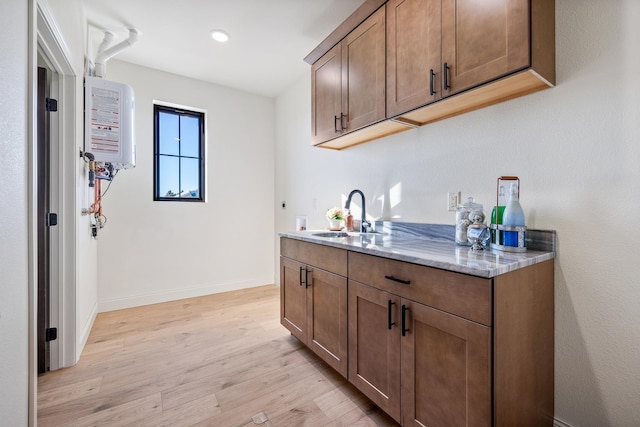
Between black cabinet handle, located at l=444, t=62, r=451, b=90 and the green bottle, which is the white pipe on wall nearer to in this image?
black cabinet handle, located at l=444, t=62, r=451, b=90

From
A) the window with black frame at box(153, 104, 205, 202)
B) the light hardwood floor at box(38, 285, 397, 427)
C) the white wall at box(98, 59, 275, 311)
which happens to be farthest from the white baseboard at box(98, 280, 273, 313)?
the window with black frame at box(153, 104, 205, 202)

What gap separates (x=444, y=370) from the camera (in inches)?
44.4

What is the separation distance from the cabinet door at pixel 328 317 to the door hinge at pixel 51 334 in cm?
171

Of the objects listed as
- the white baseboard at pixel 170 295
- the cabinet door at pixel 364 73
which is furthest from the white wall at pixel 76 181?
the cabinet door at pixel 364 73

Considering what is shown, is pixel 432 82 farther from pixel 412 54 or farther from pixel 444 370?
pixel 444 370

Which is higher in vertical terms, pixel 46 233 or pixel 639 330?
pixel 46 233

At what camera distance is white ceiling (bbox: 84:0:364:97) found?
7.16 feet

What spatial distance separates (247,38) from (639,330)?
318cm

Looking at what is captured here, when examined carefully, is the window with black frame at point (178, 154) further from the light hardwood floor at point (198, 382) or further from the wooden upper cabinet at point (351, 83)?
the wooden upper cabinet at point (351, 83)

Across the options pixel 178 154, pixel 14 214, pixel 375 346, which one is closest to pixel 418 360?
pixel 375 346

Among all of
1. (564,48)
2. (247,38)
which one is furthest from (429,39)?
(247,38)

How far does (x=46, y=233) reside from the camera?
6.19ft

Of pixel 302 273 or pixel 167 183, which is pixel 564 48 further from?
pixel 167 183

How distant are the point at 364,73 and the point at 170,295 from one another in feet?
10.3
